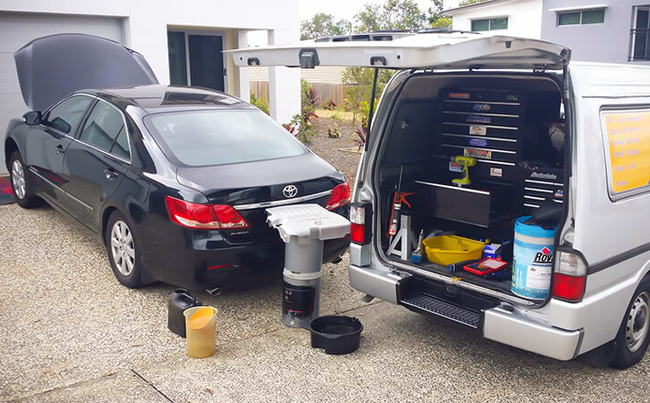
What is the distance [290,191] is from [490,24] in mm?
23765

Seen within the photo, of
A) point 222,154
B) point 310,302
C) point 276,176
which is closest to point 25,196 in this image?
point 222,154

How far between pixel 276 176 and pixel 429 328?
1.70m

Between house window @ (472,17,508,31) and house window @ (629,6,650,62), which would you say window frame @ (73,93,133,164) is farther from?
house window @ (472,17,508,31)

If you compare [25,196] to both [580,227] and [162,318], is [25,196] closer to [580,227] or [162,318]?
[162,318]

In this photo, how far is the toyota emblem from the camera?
5.18 m

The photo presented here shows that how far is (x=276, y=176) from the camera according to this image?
525 centimetres

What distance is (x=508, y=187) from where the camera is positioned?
488 centimetres

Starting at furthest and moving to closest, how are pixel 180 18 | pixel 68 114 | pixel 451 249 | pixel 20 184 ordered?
pixel 180 18 < pixel 20 184 < pixel 68 114 < pixel 451 249

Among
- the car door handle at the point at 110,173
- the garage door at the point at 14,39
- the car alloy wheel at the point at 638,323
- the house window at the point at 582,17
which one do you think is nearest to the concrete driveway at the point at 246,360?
the car alloy wheel at the point at 638,323

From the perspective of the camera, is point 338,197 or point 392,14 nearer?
point 338,197

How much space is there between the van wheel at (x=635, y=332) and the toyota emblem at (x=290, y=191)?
2.54 m

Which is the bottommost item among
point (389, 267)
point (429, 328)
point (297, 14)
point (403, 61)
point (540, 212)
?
point (429, 328)

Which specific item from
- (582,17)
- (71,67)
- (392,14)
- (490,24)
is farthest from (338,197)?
(392,14)

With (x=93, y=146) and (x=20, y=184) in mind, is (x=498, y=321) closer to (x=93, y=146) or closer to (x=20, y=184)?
(x=93, y=146)
